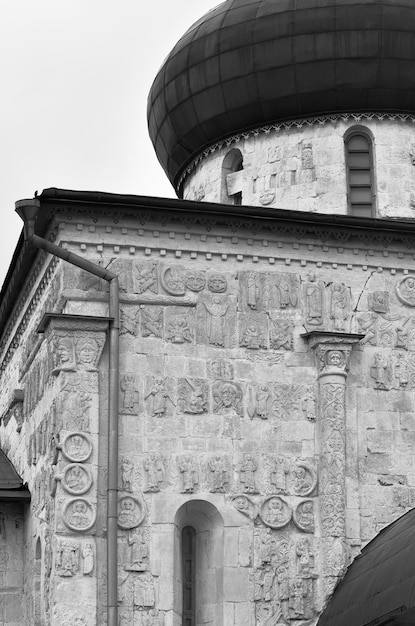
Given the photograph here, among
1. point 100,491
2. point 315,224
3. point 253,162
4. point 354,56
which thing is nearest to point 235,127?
point 253,162

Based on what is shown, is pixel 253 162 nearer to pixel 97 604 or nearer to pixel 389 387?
pixel 389 387

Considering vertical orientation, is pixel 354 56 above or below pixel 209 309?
above

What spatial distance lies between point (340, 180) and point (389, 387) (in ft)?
9.95

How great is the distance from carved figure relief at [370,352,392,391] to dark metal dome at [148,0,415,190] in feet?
11.1

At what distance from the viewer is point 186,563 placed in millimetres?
12797

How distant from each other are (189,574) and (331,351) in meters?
2.47

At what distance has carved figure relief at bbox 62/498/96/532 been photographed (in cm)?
1212

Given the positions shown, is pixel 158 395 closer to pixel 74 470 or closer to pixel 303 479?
pixel 74 470

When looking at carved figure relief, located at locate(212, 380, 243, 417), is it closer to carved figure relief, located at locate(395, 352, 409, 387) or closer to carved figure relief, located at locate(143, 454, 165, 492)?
carved figure relief, located at locate(143, 454, 165, 492)

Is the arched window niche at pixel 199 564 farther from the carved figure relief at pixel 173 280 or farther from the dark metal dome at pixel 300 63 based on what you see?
the dark metal dome at pixel 300 63

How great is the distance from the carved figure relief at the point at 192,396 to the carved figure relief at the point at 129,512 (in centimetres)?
98

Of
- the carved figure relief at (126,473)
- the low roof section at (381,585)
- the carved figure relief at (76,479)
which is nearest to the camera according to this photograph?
the low roof section at (381,585)

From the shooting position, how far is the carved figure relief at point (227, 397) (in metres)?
12.8

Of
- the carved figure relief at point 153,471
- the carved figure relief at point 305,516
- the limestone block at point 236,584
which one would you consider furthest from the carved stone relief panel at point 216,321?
the limestone block at point 236,584
